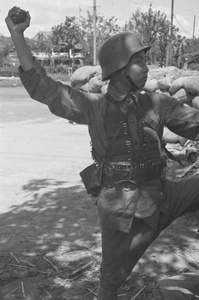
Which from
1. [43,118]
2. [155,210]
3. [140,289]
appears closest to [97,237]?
[140,289]

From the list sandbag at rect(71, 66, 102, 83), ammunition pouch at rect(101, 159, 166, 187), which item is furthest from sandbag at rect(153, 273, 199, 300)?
sandbag at rect(71, 66, 102, 83)

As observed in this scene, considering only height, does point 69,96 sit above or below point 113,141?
above

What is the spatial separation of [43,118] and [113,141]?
10.3 m

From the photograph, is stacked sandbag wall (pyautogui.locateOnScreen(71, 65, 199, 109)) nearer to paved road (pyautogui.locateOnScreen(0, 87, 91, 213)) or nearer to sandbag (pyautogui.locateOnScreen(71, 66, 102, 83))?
sandbag (pyautogui.locateOnScreen(71, 66, 102, 83))

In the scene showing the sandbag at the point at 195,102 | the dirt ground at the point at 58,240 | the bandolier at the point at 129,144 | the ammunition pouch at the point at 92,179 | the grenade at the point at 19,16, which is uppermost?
the grenade at the point at 19,16

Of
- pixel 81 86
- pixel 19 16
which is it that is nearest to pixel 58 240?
pixel 19 16

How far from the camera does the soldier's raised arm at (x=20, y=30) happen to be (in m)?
2.09

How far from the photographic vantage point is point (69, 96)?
2207mm

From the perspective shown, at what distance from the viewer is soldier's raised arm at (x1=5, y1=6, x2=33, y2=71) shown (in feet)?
6.86

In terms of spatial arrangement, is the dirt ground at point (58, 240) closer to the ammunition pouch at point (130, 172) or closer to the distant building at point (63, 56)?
the ammunition pouch at point (130, 172)

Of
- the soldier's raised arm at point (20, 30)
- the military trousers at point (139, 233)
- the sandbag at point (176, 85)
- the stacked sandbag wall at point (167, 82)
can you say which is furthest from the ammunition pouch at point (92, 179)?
the sandbag at point (176, 85)

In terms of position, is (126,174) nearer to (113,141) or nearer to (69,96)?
(113,141)

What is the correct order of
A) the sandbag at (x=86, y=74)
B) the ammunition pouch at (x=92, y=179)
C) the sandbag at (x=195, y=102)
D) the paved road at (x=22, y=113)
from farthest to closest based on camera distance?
the paved road at (x=22, y=113)
the sandbag at (x=86, y=74)
the sandbag at (x=195, y=102)
the ammunition pouch at (x=92, y=179)

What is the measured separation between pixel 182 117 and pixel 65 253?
6.32 feet
